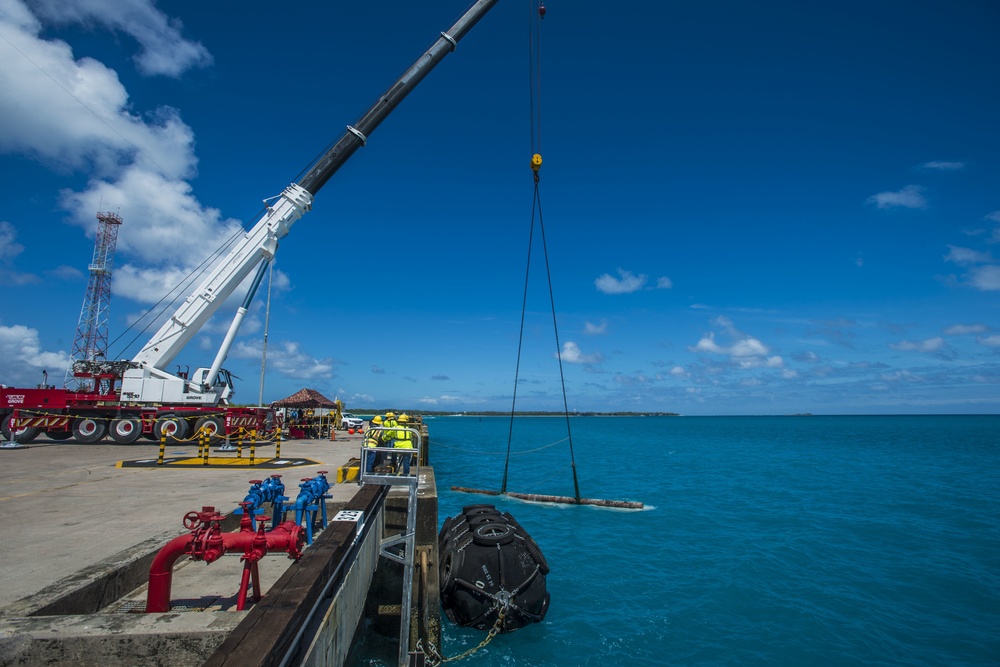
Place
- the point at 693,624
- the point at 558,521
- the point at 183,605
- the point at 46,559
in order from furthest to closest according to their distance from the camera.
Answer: the point at 558,521, the point at 693,624, the point at 46,559, the point at 183,605

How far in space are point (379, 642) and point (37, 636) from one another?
244 inches

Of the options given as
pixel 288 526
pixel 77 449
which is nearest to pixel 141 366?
pixel 77 449

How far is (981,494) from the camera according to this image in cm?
2869

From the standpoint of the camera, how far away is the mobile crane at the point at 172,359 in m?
21.8

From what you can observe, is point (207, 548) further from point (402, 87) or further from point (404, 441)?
point (402, 87)

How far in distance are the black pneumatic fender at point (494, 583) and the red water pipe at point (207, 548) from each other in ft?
18.9

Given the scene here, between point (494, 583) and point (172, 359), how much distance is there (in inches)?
836

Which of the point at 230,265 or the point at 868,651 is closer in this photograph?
the point at 868,651

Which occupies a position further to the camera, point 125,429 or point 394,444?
point 125,429

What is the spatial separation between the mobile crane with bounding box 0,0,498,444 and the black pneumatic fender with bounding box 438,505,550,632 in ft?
52.9

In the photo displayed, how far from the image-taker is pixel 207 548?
4.48m

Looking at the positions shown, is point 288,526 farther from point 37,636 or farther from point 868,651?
point 868,651

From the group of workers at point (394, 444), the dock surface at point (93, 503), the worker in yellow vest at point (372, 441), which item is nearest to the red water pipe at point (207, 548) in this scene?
the dock surface at point (93, 503)

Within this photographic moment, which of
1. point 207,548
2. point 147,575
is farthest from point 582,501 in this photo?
point 207,548
